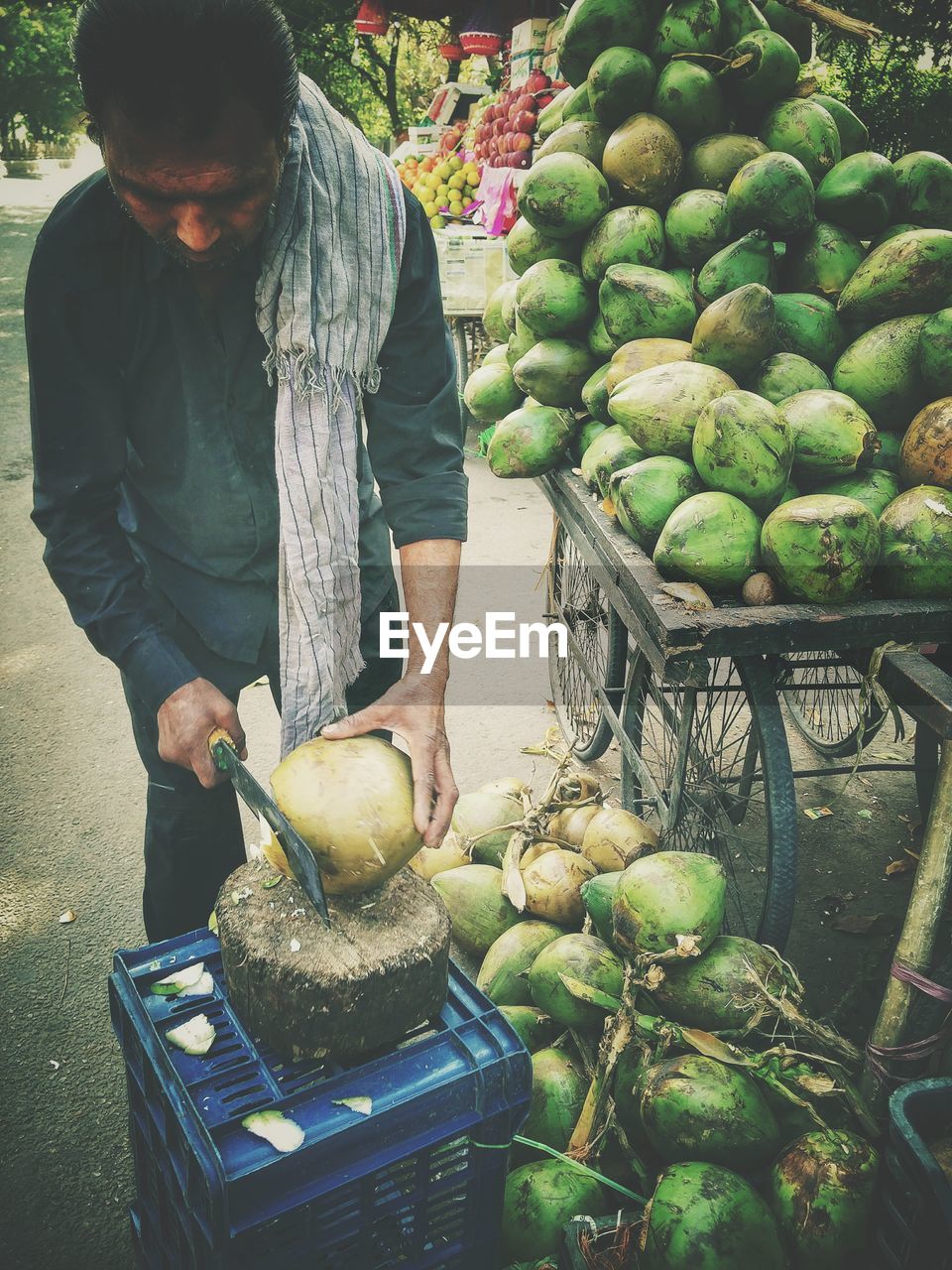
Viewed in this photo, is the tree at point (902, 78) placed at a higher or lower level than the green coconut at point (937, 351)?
higher

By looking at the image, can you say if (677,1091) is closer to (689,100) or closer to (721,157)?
(721,157)

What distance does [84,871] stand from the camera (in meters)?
2.92

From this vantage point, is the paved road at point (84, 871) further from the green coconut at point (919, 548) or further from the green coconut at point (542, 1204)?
the green coconut at point (919, 548)

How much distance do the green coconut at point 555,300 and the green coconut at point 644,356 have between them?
0.40 m

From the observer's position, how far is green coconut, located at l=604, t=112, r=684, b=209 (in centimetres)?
266

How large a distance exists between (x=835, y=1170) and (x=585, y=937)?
0.63 metres

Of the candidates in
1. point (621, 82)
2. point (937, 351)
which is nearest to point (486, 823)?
point (937, 351)

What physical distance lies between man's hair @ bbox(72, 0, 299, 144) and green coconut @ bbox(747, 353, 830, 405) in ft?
4.58

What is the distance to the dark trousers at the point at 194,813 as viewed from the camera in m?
1.88

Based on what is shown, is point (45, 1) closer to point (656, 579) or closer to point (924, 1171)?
point (656, 579)

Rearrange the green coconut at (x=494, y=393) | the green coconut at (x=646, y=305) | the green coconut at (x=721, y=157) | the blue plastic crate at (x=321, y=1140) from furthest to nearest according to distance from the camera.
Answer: the green coconut at (x=494, y=393) → the green coconut at (x=721, y=157) → the green coconut at (x=646, y=305) → the blue plastic crate at (x=321, y=1140)

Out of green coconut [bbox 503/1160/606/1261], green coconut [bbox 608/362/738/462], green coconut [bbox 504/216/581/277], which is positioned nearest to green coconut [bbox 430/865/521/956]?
green coconut [bbox 503/1160/606/1261]

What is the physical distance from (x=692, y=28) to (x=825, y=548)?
1911 mm

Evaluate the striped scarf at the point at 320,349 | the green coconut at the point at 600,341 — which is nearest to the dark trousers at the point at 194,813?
the striped scarf at the point at 320,349
